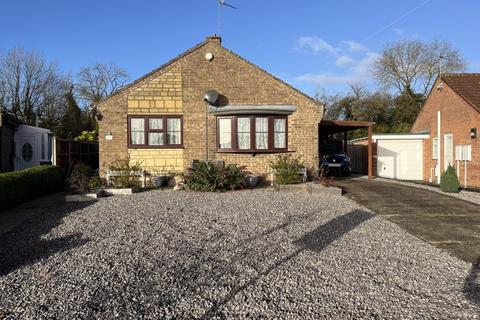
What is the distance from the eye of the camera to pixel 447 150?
18.3 meters

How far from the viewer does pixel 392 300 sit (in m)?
4.07

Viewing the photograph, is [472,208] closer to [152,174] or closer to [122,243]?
[122,243]

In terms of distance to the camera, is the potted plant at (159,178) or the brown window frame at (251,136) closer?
the potted plant at (159,178)

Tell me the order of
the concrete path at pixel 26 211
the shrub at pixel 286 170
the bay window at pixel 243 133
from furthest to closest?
1. the bay window at pixel 243 133
2. the shrub at pixel 286 170
3. the concrete path at pixel 26 211

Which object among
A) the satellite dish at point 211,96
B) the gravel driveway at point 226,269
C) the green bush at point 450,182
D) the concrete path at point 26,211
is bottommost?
the gravel driveway at point 226,269

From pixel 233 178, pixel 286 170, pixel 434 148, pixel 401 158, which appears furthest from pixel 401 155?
pixel 233 178

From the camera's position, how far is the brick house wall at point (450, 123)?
15.7 metres

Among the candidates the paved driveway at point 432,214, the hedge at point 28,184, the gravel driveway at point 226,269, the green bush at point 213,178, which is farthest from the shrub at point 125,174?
the paved driveway at point 432,214

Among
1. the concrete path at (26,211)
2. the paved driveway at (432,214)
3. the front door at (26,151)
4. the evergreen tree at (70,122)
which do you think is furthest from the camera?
the evergreen tree at (70,122)

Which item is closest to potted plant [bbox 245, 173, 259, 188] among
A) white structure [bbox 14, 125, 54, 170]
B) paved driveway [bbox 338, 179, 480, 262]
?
paved driveway [bbox 338, 179, 480, 262]

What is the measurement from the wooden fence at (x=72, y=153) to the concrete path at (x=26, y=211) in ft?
17.9

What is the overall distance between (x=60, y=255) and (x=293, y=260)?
3.47m

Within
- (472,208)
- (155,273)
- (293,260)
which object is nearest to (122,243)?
(155,273)

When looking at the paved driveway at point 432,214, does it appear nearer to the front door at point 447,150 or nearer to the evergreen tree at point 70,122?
the front door at point 447,150
